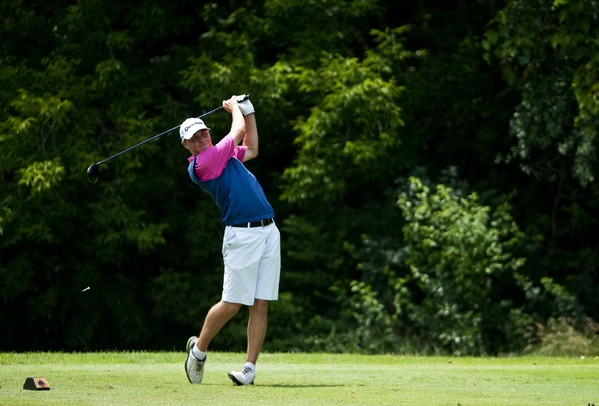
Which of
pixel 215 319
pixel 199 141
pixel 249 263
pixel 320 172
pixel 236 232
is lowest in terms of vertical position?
pixel 215 319

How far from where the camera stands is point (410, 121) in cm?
1759

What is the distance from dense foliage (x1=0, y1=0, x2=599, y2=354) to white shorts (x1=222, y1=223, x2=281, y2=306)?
7376 millimetres

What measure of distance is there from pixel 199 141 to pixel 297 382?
173cm

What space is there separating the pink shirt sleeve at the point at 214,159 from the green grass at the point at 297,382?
53.9 inches

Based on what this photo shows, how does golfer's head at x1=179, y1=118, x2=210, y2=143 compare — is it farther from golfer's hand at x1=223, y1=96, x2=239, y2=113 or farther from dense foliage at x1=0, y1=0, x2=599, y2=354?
dense foliage at x1=0, y1=0, x2=599, y2=354

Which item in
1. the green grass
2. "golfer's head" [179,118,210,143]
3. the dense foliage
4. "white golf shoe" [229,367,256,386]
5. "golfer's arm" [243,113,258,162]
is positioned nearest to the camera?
the green grass

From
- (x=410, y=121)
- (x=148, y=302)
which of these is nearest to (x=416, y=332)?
(x=410, y=121)

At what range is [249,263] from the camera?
825cm

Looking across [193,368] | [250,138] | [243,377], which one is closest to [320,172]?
[250,138]

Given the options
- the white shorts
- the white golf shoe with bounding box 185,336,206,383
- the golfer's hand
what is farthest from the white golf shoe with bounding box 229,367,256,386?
the golfer's hand

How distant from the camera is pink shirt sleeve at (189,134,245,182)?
813cm

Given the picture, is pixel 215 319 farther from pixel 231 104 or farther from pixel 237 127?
pixel 231 104

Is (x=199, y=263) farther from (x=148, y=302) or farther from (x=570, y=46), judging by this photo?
(x=570, y=46)

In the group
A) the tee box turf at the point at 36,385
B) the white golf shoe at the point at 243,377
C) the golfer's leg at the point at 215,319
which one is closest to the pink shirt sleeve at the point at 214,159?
the golfer's leg at the point at 215,319
